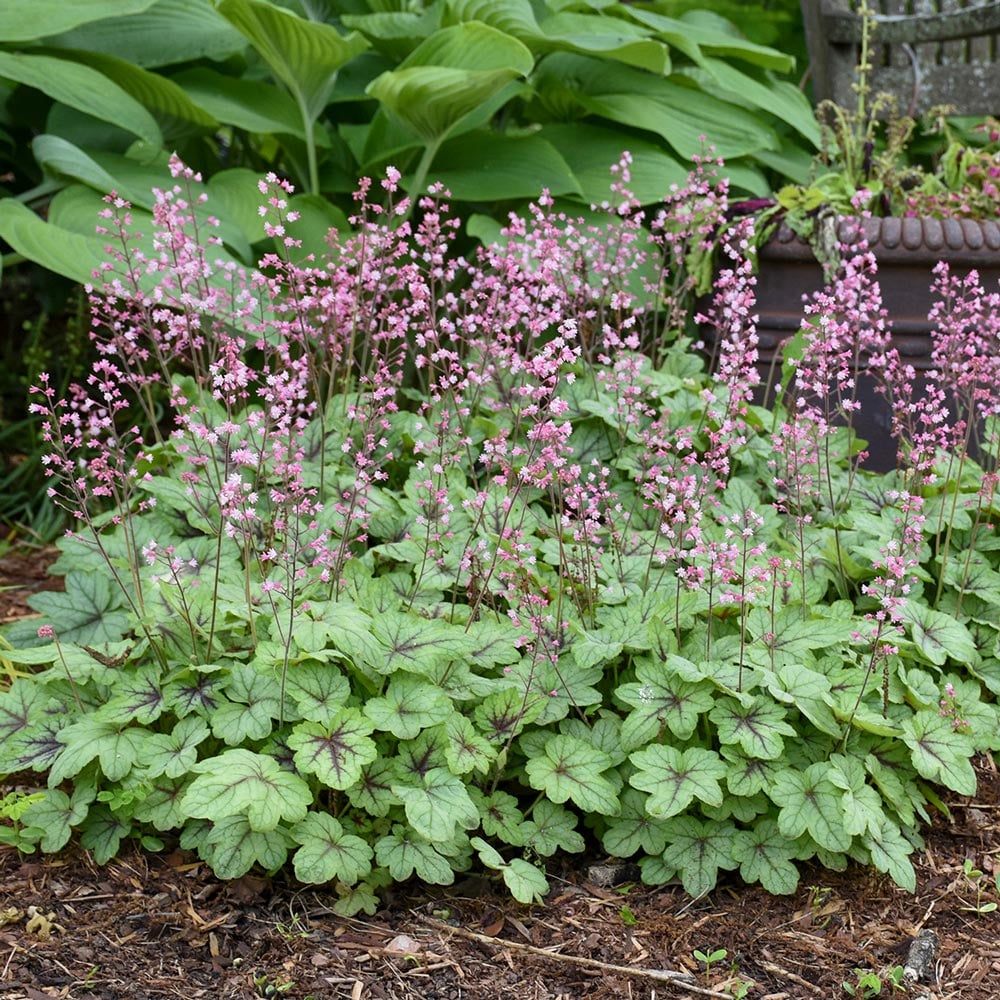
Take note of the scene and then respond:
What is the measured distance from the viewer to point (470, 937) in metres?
2.16

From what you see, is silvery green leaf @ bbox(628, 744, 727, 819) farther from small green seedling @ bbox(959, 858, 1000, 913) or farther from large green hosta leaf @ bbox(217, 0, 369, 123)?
large green hosta leaf @ bbox(217, 0, 369, 123)

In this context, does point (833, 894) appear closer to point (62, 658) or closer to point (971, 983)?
point (971, 983)

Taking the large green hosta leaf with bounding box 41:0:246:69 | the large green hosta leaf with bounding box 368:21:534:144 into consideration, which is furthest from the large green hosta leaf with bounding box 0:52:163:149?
the large green hosta leaf with bounding box 368:21:534:144

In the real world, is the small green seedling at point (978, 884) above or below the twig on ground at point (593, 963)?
above

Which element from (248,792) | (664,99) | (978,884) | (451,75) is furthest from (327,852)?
(664,99)

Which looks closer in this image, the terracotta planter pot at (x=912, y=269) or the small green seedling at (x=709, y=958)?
the small green seedling at (x=709, y=958)

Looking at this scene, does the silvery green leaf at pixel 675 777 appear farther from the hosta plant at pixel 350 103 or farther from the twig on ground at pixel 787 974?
the hosta plant at pixel 350 103

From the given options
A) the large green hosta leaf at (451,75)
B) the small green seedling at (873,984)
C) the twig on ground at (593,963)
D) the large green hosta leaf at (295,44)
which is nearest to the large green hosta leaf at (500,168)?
the large green hosta leaf at (451,75)

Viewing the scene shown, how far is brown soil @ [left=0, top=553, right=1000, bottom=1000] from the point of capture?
6.66 feet

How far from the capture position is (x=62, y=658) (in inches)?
93.4

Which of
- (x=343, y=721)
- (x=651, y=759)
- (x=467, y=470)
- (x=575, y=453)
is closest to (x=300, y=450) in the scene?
(x=467, y=470)

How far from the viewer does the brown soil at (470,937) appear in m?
2.03

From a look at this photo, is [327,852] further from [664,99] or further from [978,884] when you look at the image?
[664,99]

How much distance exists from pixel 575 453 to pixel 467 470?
0.29 metres
